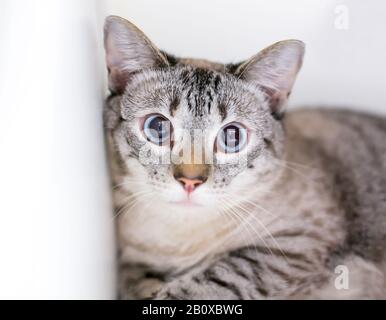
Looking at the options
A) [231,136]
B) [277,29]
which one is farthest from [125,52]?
[277,29]

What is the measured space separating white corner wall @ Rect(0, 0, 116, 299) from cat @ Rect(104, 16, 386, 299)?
141 mm

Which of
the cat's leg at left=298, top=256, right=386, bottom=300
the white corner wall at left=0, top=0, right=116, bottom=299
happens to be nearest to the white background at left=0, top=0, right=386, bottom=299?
the white corner wall at left=0, top=0, right=116, bottom=299

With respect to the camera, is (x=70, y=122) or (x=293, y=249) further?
(x=293, y=249)

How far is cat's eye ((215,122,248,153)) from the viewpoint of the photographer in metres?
1.31

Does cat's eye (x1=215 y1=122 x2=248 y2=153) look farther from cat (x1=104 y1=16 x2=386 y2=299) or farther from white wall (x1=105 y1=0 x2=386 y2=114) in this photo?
white wall (x1=105 y1=0 x2=386 y2=114)

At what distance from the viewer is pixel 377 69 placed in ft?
5.94

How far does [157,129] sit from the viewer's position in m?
1.31

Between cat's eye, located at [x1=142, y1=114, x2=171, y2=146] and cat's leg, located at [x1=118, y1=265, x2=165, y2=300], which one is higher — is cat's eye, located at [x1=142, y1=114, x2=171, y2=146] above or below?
above

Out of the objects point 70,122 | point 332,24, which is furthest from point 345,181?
point 70,122

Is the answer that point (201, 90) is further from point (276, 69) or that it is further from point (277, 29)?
point (277, 29)

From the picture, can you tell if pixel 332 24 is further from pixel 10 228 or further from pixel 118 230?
pixel 10 228

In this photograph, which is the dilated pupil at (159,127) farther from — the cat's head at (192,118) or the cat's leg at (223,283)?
the cat's leg at (223,283)

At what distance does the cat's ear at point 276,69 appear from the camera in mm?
1305
